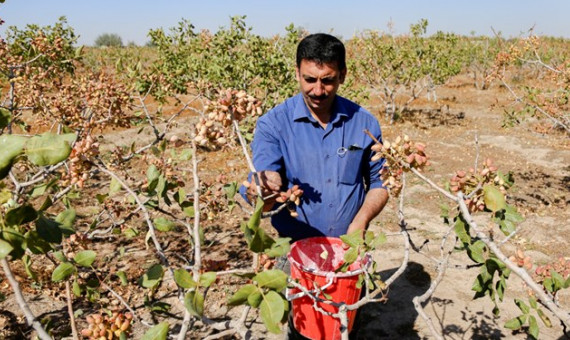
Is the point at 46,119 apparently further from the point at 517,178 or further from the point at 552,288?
the point at 517,178

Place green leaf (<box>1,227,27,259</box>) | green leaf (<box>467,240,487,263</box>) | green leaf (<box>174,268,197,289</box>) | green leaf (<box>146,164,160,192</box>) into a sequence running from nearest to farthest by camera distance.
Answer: green leaf (<box>1,227,27,259</box>) → green leaf (<box>174,268,197,289</box>) → green leaf (<box>146,164,160,192</box>) → green leaf (<box>467,240,487,263</box>)

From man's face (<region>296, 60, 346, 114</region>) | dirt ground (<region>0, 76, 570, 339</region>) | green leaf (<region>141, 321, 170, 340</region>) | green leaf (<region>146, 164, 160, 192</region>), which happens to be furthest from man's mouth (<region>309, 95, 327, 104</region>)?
green leaf (<region>141, 321, 170, 340</region>)

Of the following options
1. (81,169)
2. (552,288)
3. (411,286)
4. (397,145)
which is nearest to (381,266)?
(411,286)

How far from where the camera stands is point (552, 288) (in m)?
1.74

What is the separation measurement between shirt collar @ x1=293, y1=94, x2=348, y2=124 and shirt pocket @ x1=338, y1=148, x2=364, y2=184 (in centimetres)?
23

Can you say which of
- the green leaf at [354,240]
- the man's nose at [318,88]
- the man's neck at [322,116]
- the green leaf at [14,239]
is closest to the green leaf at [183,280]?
the green leaf at [14,239]

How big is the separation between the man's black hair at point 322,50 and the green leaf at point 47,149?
179cm

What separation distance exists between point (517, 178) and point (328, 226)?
673 cm

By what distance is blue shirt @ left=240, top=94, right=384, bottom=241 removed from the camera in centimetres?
259

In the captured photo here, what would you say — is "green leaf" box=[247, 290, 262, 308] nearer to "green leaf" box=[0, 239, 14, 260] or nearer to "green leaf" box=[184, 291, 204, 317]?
"green leaf" box=[184, 291, 204, 317]

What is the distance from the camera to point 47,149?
86 cm

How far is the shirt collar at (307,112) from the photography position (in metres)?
2.61

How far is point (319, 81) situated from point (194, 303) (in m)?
1.74

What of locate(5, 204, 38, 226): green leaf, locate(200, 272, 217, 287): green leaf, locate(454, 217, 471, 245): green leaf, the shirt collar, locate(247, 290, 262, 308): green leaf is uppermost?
the shirt collar
